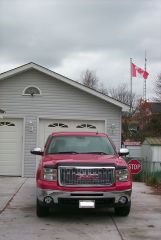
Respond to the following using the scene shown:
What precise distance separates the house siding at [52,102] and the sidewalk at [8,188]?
1.55m

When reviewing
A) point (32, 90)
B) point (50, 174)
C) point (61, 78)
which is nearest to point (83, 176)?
point (50, 174)

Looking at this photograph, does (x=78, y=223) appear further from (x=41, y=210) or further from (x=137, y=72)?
(x=137, y=72)

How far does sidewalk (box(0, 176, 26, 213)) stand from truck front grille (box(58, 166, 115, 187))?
200cm

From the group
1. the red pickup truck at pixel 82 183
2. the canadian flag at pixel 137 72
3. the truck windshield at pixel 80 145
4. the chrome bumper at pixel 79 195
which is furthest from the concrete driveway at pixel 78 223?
the canadian flag at pixel 137 72

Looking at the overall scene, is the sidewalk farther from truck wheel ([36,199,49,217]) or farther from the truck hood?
the truck hood

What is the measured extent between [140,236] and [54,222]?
1756 mm

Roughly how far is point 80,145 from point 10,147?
308 inches

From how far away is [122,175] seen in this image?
29.0ft

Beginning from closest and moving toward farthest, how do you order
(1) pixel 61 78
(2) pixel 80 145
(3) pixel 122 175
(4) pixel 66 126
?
(3) pixel 122 175 < (2) pixel 80 145 < (1) pixel 61 78 < (4) pixel 66 126

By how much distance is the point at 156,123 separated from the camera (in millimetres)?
47094

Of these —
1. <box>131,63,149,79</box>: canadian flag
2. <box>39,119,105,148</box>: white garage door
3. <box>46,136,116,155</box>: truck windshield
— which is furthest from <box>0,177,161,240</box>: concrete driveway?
<box>131,63,149,79</box>: canadian flag

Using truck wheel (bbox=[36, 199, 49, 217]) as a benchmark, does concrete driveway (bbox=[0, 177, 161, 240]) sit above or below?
below

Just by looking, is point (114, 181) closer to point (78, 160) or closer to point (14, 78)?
point (78, 160)

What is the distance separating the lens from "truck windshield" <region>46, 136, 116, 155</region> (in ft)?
32.7
